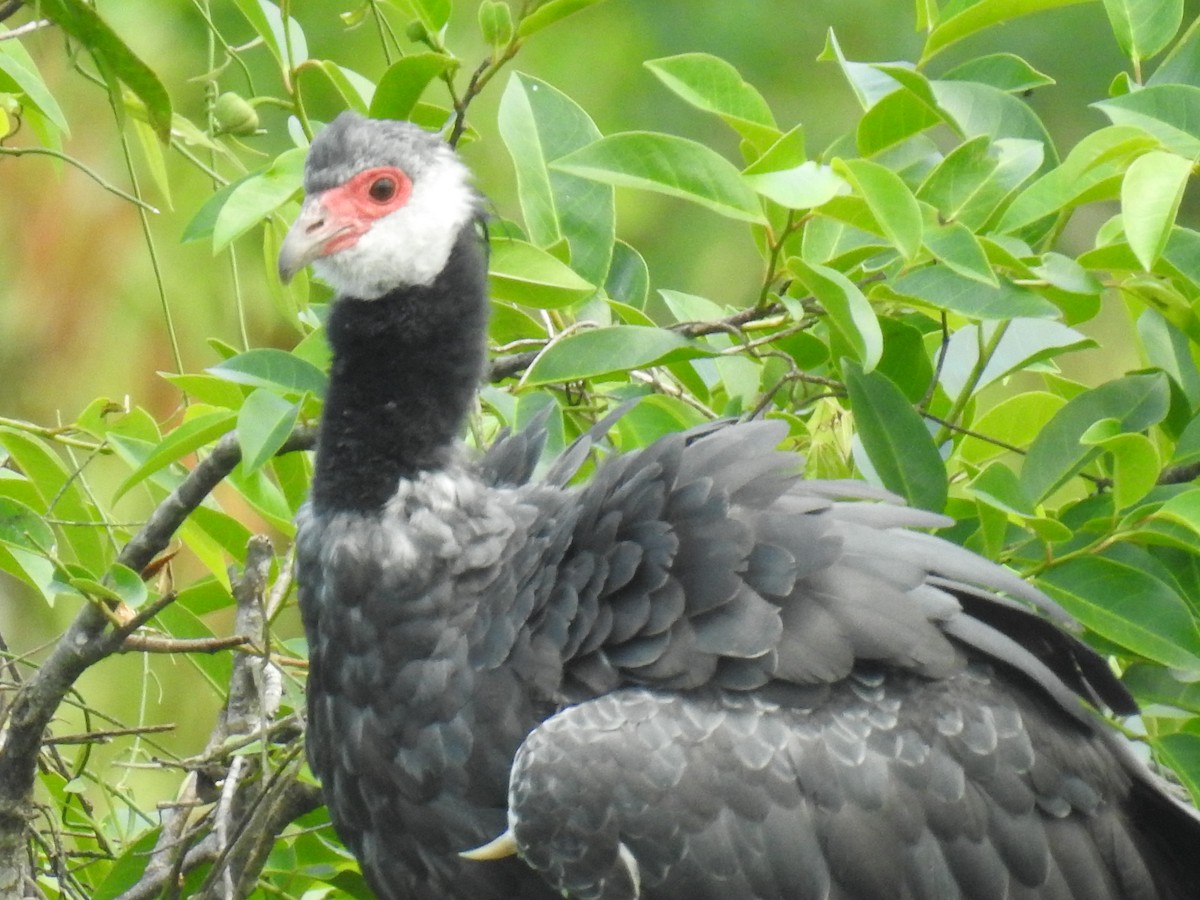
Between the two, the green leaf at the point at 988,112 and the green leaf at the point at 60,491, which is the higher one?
the green leaf at the point at 988,112

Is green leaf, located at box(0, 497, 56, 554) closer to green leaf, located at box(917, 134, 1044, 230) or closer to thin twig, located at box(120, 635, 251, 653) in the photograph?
thin twig, located at box(120, 635, 251, 653)

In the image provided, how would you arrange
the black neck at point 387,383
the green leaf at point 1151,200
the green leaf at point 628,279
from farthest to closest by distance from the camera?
the green leaf at point 628,279 → the black neck at point 387,383 → the green leaf at point 1151,200

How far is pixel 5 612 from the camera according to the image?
19.4 ft

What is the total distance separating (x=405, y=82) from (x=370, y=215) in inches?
8.8

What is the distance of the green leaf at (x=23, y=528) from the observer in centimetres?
272

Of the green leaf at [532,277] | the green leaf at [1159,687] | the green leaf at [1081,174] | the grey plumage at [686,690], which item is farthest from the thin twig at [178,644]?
the green leaf at [1159,687]

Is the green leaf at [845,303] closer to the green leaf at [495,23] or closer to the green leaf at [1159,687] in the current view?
the green leaf at [495,23]

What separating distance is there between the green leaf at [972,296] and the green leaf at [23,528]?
1426mm

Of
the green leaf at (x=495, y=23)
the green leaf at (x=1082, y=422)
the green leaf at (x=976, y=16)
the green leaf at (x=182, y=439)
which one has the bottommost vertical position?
the green leaf at (x=1082, y=422)

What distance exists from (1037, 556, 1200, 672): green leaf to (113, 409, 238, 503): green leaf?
4.40 feet

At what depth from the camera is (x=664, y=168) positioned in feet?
8.57

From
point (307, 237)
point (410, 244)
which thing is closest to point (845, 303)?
point (410, 244)

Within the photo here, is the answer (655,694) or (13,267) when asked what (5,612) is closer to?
(13,267)

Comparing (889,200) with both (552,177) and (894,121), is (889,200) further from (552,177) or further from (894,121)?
(552,177)
